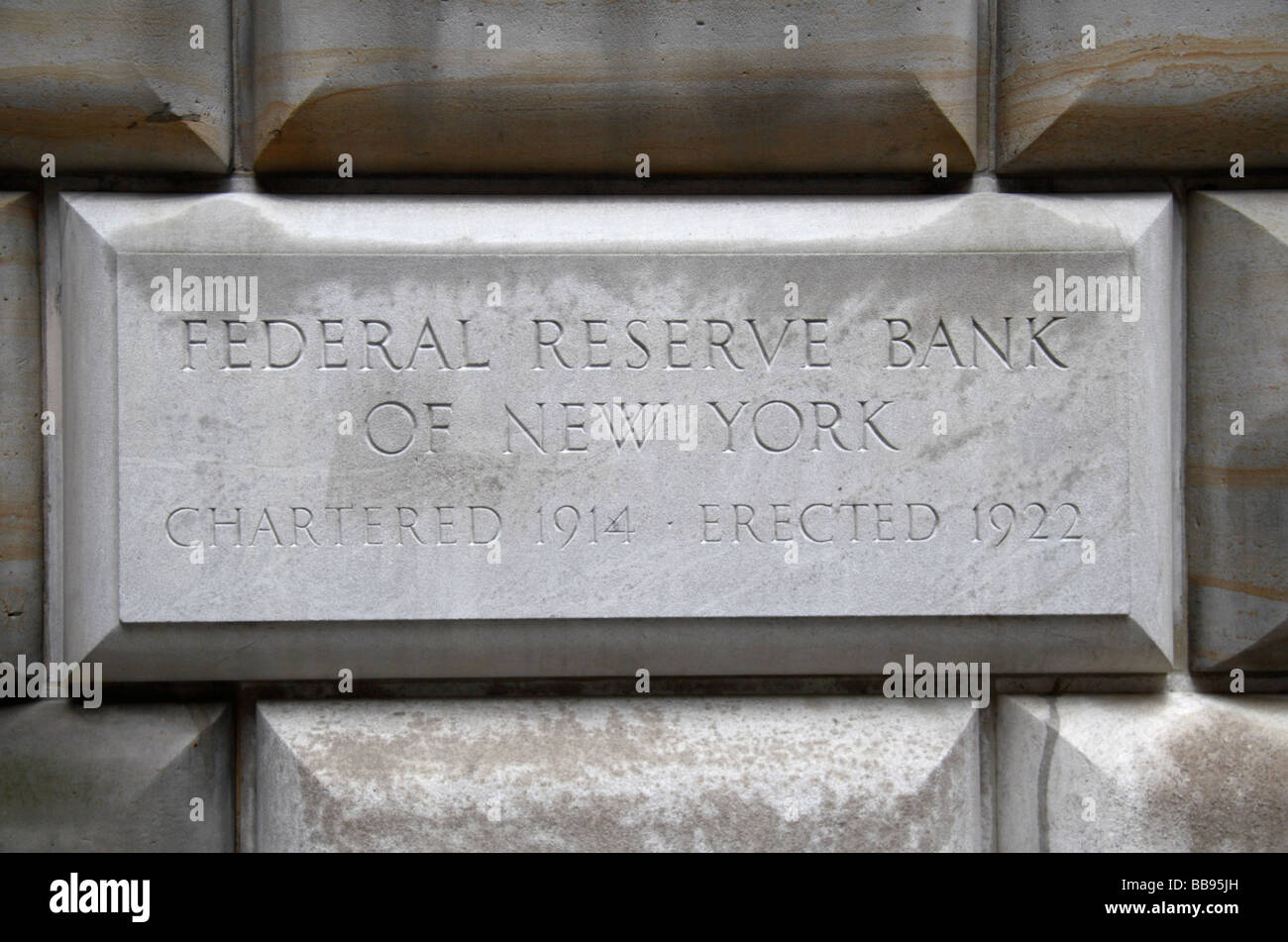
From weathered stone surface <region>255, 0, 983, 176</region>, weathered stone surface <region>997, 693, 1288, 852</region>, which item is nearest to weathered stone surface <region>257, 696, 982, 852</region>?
weathered stone surface <region>997, 693, 1288, 852</region>

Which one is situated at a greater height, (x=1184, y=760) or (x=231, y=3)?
(x=231, y=3)

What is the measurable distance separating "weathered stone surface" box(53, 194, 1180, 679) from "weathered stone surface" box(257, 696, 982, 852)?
146mm

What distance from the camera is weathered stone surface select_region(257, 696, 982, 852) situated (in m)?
1.87

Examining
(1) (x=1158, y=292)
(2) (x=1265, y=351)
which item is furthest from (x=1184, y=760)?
(1) (x=1158, y=292)

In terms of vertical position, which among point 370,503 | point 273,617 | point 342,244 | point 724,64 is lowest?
point 273,617

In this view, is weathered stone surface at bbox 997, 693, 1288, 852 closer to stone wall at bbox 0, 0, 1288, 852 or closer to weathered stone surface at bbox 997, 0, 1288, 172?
stone wall at bbox 0, 0, 1288, 852

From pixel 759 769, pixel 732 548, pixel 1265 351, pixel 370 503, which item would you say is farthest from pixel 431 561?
pixel 1265 351

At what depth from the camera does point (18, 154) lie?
1.89 m

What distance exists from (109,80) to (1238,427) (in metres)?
2.60

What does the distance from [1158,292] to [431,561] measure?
174 cm

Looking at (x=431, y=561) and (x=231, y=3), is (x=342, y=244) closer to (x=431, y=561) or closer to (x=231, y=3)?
(x=231, y=3)

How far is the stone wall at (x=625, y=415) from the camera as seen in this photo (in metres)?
1.88

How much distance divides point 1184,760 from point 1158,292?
1.05 m

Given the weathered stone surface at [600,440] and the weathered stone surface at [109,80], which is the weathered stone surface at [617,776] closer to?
the weathered stone surface at [600,440]
